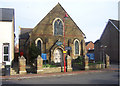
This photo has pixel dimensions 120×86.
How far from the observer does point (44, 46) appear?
23906 mm

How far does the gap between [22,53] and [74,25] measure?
10261mm

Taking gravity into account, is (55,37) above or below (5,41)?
above

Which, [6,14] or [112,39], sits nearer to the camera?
[6,14]

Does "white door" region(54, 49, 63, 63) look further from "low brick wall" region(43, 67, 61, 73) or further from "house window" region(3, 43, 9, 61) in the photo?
"house window" region(3, 43, 9, 61)

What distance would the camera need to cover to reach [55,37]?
2461 cm

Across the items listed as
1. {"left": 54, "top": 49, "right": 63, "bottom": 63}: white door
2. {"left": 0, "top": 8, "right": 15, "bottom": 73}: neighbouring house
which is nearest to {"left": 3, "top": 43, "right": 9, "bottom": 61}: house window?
{"left": 0, "top": 8, "right": 15, "bottom": 73}: neighbouring house

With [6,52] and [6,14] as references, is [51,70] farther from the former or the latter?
[6,14]

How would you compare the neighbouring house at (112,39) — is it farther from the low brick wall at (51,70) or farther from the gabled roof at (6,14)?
the gabled roof at (6,14)

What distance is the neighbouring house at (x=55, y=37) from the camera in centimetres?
2380

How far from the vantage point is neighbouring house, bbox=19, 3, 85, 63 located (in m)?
23.8

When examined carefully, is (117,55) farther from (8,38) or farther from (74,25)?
(8,38)

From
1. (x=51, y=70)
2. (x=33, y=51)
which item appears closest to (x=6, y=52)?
(x=33, y=51)

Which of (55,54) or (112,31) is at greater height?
(112,31)

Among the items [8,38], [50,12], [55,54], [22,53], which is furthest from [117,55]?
[8,38]
